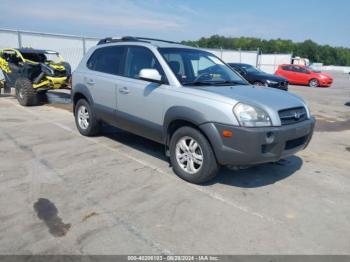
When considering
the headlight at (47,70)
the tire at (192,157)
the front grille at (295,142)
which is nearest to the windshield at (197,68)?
the tire at (192,157)

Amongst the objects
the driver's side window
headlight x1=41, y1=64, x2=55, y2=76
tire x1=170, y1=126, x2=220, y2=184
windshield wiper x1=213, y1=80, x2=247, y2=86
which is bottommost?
tire x1=170, y1=126, x2=220, y2=184

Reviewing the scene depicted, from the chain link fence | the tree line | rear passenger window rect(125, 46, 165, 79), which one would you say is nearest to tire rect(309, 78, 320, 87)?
the chain link fence

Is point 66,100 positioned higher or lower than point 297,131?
lower

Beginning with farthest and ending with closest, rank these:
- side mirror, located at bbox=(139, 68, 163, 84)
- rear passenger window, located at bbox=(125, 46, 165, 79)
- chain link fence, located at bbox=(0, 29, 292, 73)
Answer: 1. chain link fence, located at bbox=(0, 29, 292, 73)
2. rear passenger window, located at bbox=(125, 46, 165, 79)
3. side mirror, located at bbox=(139, 68, 163, 84)

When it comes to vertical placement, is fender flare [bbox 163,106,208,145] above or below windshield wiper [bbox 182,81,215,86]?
below

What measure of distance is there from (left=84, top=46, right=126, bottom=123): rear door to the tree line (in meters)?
87.5

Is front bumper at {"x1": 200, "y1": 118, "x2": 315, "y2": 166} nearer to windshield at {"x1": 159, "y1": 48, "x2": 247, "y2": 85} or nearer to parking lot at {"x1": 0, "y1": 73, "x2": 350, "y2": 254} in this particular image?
parking lot at {"x1": 0, "y1": 73, "x2": 350, "y2": 254}

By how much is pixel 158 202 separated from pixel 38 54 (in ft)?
29.1

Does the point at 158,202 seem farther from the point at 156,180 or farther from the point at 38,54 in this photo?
the point at 38,54

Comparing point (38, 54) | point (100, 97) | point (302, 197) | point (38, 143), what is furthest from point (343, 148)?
point (38, 54)

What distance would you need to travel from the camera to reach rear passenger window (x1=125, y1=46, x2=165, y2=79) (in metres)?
4.94

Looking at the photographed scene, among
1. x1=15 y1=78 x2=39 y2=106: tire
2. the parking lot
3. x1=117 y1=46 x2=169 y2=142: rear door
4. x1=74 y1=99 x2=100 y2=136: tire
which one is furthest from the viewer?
x1=15 y1=78 x2=39 y2=106: tire

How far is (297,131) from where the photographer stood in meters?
4.18

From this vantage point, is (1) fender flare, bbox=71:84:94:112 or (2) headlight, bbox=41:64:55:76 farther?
(2) headlight, bbox=41:64:55:76
